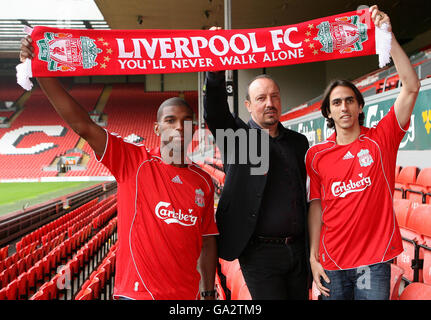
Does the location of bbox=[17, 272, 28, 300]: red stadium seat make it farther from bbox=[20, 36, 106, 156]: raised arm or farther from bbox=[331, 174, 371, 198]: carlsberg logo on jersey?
bbox=[331, 174, 371, 198]: carlsberg logo on jersey

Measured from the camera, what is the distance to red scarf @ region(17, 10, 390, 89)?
1.82m

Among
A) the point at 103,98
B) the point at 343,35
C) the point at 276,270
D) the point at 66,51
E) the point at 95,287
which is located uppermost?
the point at 103,98

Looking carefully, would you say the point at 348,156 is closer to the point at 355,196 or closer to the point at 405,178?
the point at 355,196

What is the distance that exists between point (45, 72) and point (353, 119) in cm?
140

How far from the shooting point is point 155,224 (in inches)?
56.6

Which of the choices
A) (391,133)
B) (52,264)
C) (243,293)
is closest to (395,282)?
(391,133)

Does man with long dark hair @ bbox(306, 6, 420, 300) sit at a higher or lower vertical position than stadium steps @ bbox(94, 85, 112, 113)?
lower

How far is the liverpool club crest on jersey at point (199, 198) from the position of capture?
153 centimetres

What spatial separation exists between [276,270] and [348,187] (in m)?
0.48

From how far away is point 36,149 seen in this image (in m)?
21.3

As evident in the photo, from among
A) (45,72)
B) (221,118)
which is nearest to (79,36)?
(45,72)

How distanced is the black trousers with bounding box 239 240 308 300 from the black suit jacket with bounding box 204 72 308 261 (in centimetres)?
7

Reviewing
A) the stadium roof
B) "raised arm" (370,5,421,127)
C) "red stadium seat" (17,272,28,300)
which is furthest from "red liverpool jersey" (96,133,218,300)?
the stadium roof
